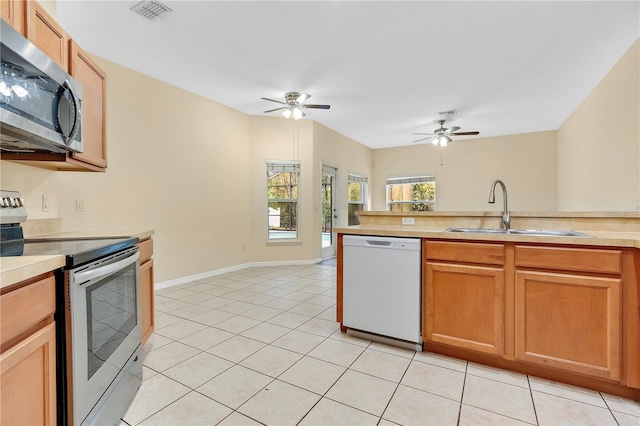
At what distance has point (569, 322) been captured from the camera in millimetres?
1749

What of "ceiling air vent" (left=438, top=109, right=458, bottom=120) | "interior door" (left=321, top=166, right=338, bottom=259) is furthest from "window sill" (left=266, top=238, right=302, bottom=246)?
"ceiling air vent" (left=438, top=109, right=458, bottom=120)

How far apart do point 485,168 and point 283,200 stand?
4889 millimetres

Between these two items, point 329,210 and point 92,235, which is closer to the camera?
point 92,235

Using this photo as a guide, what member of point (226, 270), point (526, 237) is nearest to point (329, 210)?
point (226, 270)

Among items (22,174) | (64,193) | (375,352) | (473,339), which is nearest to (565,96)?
(473,339)

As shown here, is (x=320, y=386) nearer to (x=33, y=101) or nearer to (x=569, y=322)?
(x=569, y=322)

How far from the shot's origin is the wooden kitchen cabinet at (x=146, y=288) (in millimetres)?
2047

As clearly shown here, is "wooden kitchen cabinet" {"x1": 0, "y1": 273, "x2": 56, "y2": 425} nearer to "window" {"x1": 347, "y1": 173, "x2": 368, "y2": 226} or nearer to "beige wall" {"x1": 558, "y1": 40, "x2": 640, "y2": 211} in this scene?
"beige wall" {"x1": 558, "y1": 40, "x2": 640, "y2": 211}

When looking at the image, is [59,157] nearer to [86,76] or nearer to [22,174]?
[22,174]

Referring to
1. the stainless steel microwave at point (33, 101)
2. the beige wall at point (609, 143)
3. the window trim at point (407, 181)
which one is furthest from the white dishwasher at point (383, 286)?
the window trim at point (407, 181)

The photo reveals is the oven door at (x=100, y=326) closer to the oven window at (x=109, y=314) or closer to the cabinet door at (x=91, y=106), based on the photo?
the oven window at (x=109, y=314)

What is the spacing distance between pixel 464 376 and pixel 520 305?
1.92 feet

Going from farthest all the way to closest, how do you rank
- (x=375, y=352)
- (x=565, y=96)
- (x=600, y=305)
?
(x=565, y=96), (x=375, y=352), (x=600, y=305)

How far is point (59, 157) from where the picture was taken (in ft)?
5.79
